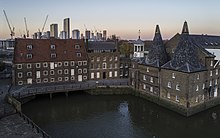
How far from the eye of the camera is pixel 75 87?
52.2 metres

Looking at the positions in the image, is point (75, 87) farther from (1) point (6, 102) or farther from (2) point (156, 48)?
(2) point (156, 48)

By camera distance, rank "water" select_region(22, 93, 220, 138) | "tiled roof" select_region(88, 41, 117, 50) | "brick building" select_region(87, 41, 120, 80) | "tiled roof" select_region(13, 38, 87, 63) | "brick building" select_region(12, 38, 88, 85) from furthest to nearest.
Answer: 1. "tiled roof" select_region(88, 41, 117, 50)
2. "brick building" select_region(87, 41, 120, 80)
3. "tiled roof" select_region(13, 38, 87, 63)
4. "brick building" select_region(12, 38, 88, 85)
5. "water" select_region(22, 93, 220, 138)

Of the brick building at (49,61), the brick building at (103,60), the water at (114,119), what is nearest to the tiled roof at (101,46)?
the brick building at (103,60)

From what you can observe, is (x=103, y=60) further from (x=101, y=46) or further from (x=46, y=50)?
(x=46, y=50)

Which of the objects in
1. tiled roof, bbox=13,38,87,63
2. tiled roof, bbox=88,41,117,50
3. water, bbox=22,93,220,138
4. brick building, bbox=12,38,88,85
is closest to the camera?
water, bbox=22,93,220,138

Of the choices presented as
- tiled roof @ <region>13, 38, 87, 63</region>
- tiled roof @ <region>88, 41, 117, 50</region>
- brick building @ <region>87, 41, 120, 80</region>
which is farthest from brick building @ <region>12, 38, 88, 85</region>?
tiled roof @ <region>88, 41, 117, 50</region>

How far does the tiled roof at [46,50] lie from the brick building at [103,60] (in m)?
2.55

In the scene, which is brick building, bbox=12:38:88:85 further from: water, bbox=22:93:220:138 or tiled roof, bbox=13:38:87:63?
water, bbox=22:93:220:138

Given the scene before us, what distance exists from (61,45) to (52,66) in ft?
21.6

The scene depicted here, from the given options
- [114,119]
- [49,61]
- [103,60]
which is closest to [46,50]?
[49,61]

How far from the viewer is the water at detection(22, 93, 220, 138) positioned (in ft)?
108

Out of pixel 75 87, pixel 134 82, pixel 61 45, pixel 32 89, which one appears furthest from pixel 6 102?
pixel 134 82

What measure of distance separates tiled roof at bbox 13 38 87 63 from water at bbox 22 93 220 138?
10.8 m

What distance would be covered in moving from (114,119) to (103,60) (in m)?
26.7
